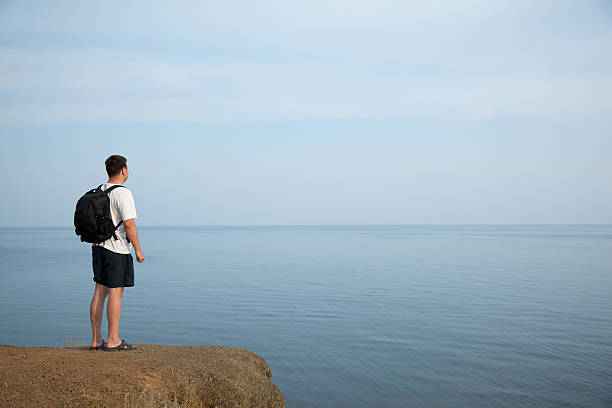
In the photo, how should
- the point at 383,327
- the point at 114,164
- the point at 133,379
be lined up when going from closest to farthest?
the point at 133,379 → the point at 114,164 → the point at 383,327

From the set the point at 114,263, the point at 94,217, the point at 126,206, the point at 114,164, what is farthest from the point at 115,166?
the point at 114,263

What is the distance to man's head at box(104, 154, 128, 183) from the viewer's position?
6.21 metres

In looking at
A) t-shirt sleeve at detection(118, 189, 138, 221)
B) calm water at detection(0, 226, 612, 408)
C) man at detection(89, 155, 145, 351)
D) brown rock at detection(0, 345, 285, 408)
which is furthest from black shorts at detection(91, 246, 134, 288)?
calm water at detection(0, 226, 612, 408)

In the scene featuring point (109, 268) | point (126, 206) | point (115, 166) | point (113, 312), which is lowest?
point (113, 312)

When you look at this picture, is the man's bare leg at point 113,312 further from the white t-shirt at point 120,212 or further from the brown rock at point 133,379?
the white t-shirt at point 120,212

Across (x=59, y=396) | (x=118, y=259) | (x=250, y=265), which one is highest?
(x=118, y=259)

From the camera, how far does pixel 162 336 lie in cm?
1335

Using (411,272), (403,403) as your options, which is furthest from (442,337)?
(411,272)

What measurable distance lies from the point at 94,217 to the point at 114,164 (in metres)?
0.79

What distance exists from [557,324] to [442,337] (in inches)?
171

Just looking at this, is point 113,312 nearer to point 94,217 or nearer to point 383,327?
point 94,217

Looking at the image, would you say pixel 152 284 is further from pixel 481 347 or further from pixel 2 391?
pixel 2 391

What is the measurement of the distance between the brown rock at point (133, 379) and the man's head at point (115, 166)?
7.64 ft

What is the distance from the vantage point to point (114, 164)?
6230mm
